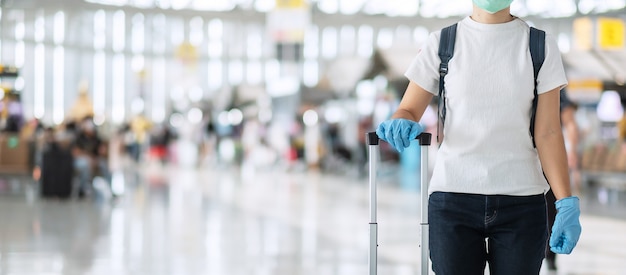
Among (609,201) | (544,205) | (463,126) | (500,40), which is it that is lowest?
(609,201)

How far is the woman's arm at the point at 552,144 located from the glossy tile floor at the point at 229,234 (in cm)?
490

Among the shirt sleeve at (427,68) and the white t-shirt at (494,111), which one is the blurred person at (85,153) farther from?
the white t-shirt at (494,111)

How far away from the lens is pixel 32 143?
63.2ft

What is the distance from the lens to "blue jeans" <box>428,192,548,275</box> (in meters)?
3.18

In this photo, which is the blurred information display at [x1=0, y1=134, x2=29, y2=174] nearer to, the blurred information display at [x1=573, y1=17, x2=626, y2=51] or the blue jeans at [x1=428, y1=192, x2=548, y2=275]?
the blurred information display at [x1=573, y1=17, x2=626, y2=51]

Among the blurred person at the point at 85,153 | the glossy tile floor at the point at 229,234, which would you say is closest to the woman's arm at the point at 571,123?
the glossy tile floor at the point at 229,234

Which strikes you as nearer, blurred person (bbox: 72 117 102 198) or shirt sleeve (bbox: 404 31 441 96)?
shirt sleeve (bbox: 404 31 441 96)

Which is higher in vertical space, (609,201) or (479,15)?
(479,15)

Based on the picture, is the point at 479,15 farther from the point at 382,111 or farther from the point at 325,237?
the point at 382,111

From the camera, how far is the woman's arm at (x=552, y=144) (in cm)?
319

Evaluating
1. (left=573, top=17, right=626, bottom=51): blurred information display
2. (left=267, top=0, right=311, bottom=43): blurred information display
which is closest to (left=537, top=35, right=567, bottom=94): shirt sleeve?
(left=267, top=0, right=311, bottom=43): blurred information display

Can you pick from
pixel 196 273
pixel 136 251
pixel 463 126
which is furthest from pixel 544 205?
pixel 136 251

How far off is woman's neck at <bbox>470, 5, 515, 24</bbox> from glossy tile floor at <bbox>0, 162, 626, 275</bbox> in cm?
493

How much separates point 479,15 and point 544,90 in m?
0.34
